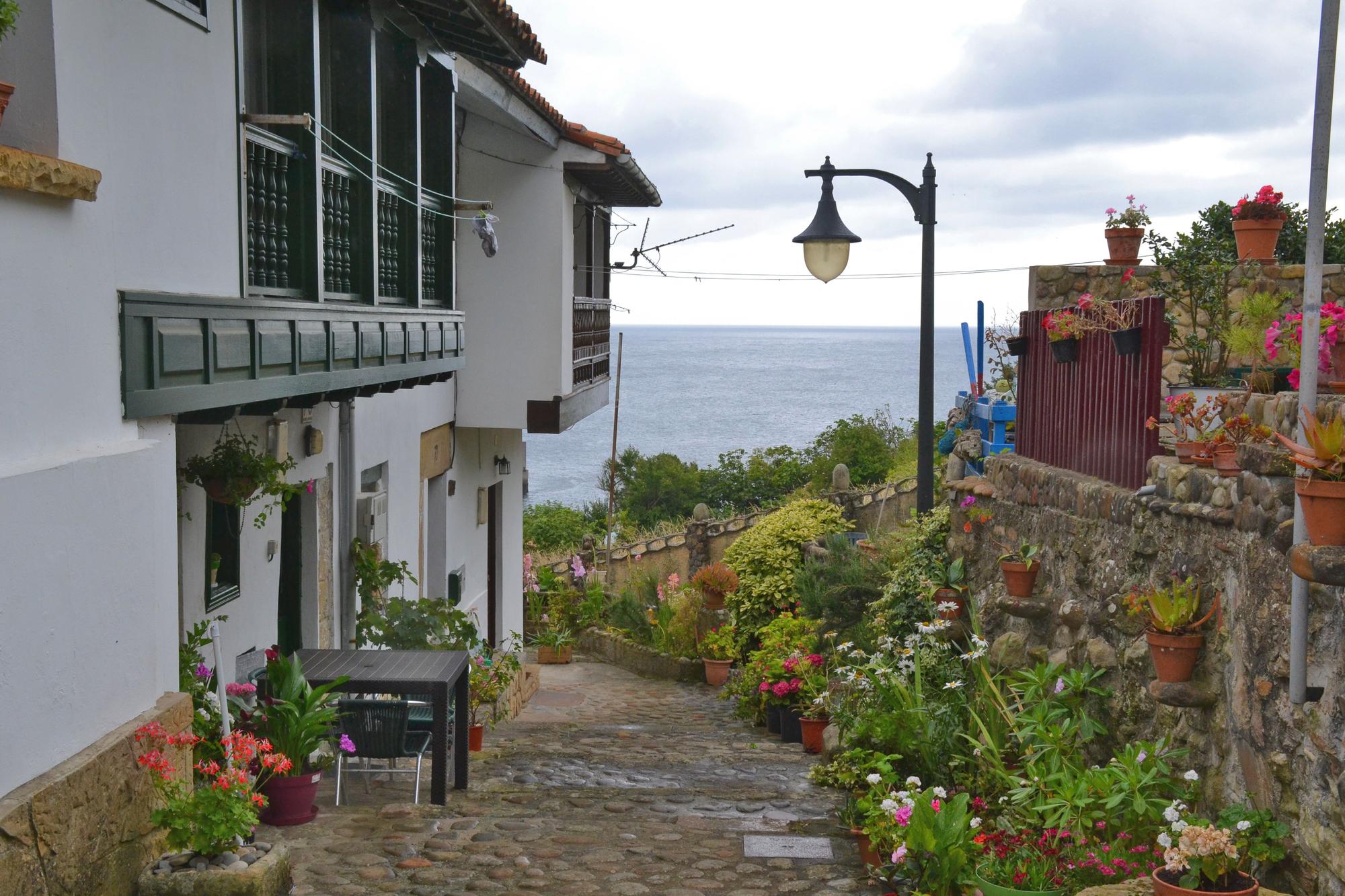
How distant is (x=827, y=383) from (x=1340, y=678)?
12502cm

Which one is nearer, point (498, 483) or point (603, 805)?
point (603, 805)

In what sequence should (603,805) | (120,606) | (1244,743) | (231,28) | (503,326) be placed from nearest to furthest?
(120,606)
(1244,743)
(231,28)
(603,805)
(503,326)

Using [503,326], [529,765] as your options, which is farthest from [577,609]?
[529,765]

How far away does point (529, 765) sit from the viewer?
910cm

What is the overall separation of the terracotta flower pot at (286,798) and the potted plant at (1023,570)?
14.8 feet

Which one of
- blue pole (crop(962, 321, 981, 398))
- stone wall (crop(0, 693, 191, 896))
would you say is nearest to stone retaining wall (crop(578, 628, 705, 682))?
blue pole (crop(962, 321, 981, 398))

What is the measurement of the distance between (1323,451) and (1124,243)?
17.0 feet

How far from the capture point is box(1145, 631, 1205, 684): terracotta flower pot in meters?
5.36

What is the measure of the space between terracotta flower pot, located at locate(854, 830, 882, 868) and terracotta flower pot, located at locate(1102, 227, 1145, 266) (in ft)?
16.6

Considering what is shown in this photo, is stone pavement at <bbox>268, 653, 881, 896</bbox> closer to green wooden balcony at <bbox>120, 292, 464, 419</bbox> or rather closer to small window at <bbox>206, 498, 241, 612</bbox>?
small window at <bbox>206, 498, 241, 612</bbox>

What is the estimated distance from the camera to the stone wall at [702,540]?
61.9 ft

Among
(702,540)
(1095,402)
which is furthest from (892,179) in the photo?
(702,540)

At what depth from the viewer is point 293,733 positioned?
20.9ft

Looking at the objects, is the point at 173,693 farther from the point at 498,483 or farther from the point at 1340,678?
the point at 498,483
